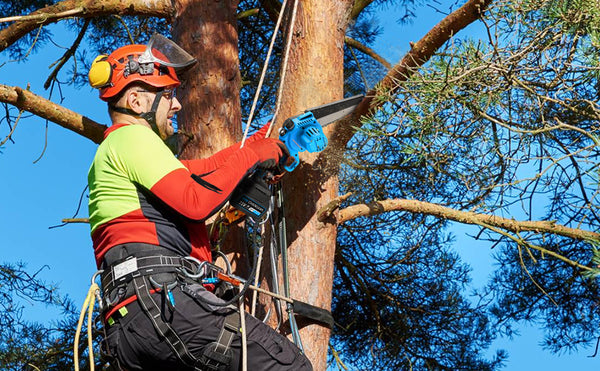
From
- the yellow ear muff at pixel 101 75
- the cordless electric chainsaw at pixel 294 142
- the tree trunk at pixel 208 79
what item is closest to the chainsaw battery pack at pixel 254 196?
the cordless electric chainsaw at pixel 294 142

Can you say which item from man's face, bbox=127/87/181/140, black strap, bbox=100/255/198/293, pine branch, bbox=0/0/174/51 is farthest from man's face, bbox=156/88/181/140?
pine branch, bbox=0/0/174/51

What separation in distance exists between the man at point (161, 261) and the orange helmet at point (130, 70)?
20cm

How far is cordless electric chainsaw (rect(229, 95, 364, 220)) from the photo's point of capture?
9.89 ft

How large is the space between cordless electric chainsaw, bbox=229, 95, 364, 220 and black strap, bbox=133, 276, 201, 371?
1.95ft

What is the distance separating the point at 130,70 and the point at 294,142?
76 centimetres

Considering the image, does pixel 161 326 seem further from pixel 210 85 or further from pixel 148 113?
pixel 210 85

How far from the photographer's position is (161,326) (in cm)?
258

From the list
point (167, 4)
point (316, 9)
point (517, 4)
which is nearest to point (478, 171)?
point (517, 4)

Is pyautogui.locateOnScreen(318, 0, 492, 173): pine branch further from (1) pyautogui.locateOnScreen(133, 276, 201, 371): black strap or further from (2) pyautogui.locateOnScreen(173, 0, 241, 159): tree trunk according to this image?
(1) pyautogui.locateOnScreen(133, 276, 201, 371): black strap

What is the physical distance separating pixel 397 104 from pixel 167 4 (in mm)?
1825

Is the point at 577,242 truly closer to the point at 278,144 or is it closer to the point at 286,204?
the point at 286,204

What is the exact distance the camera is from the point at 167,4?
462 cm

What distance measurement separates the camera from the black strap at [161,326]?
2.58 metres

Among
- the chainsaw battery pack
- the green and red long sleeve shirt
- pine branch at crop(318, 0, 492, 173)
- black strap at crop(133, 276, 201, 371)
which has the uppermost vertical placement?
pine branch at crop(318, 0, 492, 173)
